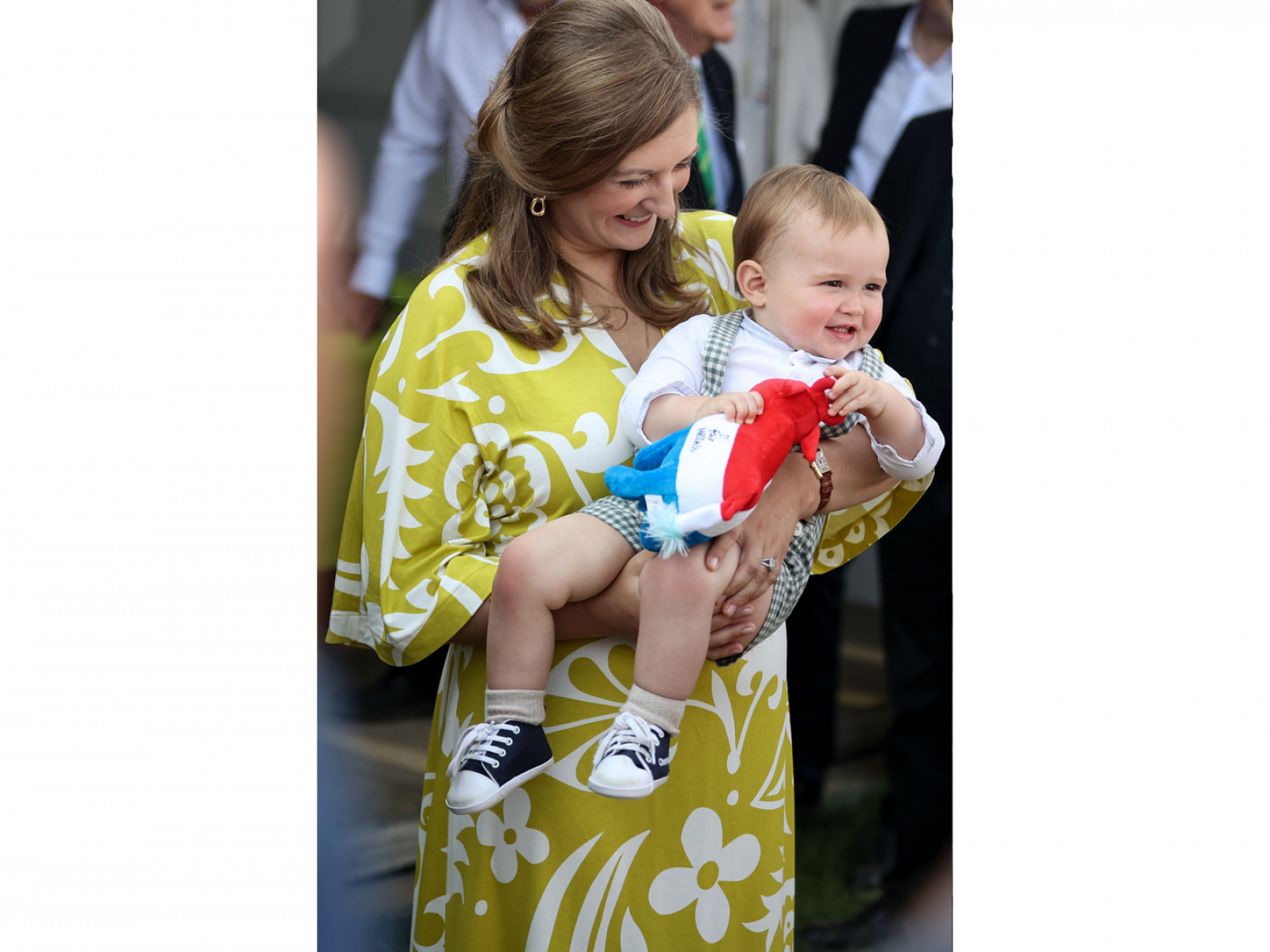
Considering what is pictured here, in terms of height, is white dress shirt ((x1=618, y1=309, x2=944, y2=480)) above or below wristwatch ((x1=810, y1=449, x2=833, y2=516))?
above

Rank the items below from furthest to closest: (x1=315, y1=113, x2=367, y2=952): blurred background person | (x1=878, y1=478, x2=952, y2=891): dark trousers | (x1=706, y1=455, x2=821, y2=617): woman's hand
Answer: (x1=878, y1=478, x2=952, y2=891): dark trousers, (x1=315, y1=113, x2=367, y2=952): blurred background person, (x1=706, y1=455, x2=821, y2=617): woman's hand

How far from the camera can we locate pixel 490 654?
153 centimetres

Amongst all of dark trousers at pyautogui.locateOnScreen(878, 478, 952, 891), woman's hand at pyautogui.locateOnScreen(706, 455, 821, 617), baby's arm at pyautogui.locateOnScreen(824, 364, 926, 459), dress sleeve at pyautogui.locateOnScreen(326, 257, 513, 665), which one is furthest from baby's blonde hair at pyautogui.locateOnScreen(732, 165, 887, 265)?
dark trousers at pyautogui.locateOnScreen(878, 478, 952, 891)

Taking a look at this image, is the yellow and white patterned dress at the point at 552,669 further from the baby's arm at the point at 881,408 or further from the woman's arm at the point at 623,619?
the baby's arm at the point at 881,408

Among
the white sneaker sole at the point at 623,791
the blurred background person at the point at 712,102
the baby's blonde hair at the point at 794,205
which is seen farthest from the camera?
the blurred background person at the point at 712,102

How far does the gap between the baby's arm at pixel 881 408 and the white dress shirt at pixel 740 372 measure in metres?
0.02

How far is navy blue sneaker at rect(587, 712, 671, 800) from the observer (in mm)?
1412

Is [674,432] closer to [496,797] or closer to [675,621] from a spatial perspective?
[675,621]

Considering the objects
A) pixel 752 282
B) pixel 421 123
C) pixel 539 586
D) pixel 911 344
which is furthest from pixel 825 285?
pixel 911 344

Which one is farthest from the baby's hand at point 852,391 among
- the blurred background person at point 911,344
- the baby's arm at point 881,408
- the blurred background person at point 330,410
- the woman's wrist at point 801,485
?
the blurred background person at point 911,344

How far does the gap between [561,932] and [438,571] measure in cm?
59

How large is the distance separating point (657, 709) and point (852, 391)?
0.53 meters

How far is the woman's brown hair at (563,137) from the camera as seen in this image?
1539 mm

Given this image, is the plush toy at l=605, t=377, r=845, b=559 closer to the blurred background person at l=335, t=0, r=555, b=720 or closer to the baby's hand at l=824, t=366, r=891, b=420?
the baby's hand at l=824, t=366, r=891, b=420
